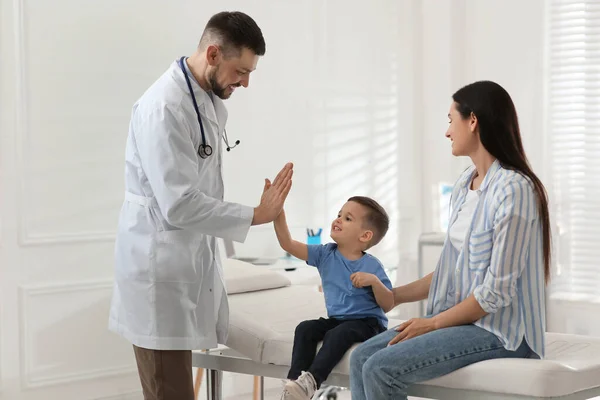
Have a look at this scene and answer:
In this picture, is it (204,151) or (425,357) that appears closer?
(425,357)

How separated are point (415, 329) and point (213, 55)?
0.93m

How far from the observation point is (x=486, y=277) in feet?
7.39

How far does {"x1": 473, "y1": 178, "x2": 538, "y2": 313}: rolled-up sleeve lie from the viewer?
2.22 meters

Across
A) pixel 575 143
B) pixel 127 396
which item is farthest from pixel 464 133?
pixel 575 143

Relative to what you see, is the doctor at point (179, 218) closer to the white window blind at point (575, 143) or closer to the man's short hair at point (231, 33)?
the man's short hair at point (231, 33)

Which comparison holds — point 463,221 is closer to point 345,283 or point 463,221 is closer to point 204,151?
point 345,283

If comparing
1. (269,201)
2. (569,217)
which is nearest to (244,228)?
(269,201)

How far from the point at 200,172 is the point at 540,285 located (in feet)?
3.19

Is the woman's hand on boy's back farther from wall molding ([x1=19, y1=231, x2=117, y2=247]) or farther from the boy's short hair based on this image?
wall molding ([x1=19, y1=231, x2=117, y2=247])

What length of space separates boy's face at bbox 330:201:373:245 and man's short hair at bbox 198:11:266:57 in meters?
0.61

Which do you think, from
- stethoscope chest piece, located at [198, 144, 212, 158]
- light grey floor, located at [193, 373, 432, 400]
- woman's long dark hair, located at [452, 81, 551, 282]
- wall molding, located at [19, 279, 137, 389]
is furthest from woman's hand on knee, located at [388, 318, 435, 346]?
light grey floor, located at [193, 373, 432, 400]

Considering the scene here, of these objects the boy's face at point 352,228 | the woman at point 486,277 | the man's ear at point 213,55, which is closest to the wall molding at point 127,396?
the boy's face at point 352,228

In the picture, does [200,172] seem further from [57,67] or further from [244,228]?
[57,67]

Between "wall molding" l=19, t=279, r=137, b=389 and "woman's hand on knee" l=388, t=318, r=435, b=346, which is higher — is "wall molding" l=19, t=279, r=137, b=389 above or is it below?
below
